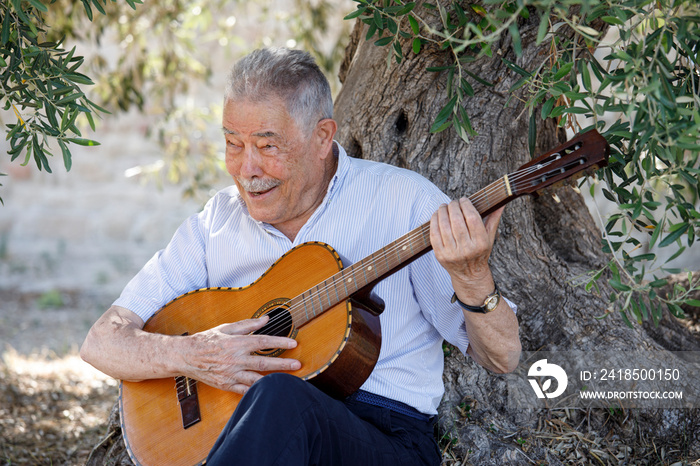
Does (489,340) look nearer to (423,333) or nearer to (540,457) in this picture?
(423,333)

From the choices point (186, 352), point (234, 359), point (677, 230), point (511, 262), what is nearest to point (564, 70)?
point (677, 230)

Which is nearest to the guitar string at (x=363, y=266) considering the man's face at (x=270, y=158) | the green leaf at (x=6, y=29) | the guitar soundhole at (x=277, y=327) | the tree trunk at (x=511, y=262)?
the guitar soundhole at (x=277, y=327)

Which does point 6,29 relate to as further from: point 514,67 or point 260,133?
point 514,67

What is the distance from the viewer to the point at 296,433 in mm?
1715

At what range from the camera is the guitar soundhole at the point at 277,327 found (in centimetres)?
205

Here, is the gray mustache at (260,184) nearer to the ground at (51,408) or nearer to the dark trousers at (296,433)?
the dark trousers at (296,433)

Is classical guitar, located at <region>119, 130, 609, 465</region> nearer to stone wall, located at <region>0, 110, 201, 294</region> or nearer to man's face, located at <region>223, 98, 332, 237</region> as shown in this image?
man's face, located at <region>223, 98, 332, 237</region>

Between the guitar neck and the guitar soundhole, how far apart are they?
0.14ft

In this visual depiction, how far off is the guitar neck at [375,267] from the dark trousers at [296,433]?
301 mm

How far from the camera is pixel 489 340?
2.00 m

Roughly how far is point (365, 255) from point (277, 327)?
40 cm

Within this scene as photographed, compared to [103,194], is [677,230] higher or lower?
higher

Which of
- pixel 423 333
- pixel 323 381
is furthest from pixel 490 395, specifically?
pixel 323 381

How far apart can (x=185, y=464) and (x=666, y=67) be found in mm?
1766
